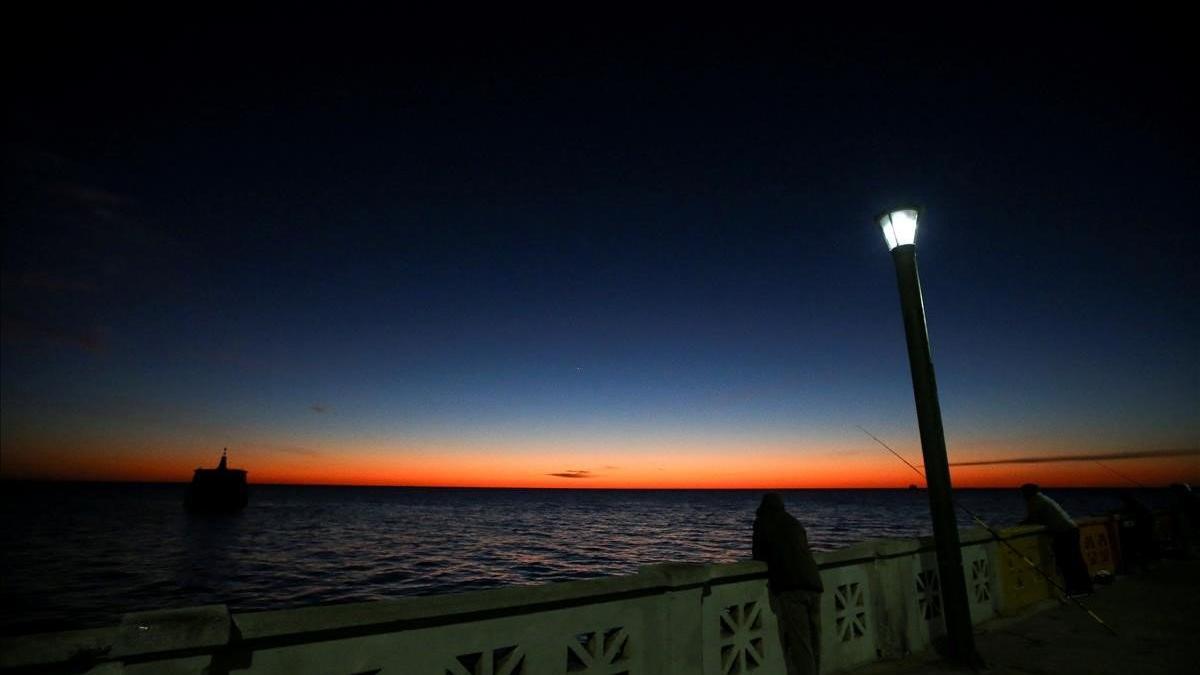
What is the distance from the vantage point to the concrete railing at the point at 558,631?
8.18 ft

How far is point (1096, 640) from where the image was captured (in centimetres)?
643

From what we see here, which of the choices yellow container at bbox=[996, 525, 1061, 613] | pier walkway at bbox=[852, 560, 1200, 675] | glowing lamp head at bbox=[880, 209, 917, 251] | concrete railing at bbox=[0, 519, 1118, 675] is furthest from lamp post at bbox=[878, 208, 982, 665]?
yellow container at bbox=[996, 525, 1061, 613]

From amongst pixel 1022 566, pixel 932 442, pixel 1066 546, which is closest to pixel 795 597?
pixel 932 442

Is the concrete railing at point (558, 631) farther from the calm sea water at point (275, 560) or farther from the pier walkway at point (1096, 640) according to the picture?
the calm sea water at point (275, 560)

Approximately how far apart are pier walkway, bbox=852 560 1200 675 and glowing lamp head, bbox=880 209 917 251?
465 centimetres

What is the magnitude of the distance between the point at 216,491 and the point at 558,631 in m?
79.2

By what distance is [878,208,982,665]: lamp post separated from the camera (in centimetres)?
562

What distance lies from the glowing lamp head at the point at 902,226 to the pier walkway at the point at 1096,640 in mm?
4647

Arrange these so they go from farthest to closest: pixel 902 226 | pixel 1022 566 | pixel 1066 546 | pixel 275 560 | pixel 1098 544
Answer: pixel 275 560 < pixel 1098 544 < pixel 1066 546 < pixel 1022 566 < pixel 902 226

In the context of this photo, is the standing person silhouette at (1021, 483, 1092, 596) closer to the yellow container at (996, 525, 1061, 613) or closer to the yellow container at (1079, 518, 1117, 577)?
the yellow container at (996, 525, 1061, 613)

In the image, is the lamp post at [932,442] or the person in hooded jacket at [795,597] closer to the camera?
the person in hooded jacket at [795,597]

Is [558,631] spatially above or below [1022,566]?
above

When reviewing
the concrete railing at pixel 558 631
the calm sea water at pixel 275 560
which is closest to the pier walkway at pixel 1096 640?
the concrete railing at pixel 558 631

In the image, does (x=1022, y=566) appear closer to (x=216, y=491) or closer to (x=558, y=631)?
(x=558, y=631)
